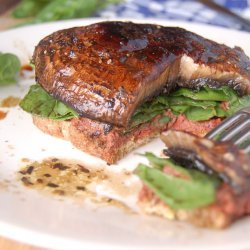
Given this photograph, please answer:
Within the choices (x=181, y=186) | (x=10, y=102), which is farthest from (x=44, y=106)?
(x=181, y=186)

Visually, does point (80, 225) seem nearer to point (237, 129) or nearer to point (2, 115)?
point (237, 129)

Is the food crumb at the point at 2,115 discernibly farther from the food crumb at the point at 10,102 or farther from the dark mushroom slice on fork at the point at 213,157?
the dark mushroom slice on fork at the point at 213,157

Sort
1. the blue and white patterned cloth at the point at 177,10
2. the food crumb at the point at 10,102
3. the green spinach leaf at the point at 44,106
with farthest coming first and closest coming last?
the blue and white patterned cloth at the point at 177,10
the food crumb at the point at 10,102
the green spinach leaf at the point at 44,106

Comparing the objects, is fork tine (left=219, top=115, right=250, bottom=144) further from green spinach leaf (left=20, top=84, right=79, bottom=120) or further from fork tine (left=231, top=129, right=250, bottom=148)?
green spinach leaf (left=20, top=84, right=79, bottom=120)

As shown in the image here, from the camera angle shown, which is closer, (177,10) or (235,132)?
(235,132)

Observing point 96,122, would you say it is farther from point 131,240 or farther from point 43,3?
point 43,3

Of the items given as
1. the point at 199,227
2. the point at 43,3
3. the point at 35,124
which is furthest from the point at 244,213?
the point at 43,3

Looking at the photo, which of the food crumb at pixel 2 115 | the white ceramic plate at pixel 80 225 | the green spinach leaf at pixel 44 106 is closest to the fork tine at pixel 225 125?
the white ceramic plate at pixel 80 225
